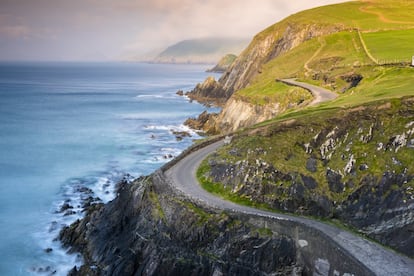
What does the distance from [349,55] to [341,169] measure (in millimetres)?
58514

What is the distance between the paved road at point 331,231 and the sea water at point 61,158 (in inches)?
462

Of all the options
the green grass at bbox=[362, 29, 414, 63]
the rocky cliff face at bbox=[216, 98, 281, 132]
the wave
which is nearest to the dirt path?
the green grass at bbox=[362, 29, 414, 63]

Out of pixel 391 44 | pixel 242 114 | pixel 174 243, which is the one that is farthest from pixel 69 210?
pixel 391 44

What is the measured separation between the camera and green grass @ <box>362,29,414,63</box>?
71.1 meters

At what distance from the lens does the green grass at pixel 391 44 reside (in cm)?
7108

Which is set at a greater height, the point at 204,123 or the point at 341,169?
the point at 341,169

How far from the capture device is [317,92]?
62.2 metres

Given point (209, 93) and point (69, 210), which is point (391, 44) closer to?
point (209, 93)

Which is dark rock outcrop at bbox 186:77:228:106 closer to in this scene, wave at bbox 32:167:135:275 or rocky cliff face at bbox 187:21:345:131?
rocky cliff face at bbox 187:21:345:131

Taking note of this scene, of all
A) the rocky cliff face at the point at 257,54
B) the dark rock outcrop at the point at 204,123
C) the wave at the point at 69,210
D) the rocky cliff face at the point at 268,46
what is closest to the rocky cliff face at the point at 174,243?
the wave at the point at 69,210

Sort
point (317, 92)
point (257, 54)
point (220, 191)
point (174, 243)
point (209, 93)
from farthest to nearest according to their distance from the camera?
point (209, 93) < point (257, 54) < point (317, 92) < point (220, 191) < point (174, 243)

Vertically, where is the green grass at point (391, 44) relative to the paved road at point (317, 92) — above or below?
above

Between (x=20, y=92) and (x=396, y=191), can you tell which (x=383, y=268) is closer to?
(x=396, y=191)

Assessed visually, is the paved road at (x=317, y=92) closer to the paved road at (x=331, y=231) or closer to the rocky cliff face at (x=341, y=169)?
the rocky cliff face at (x=341, y=169)
